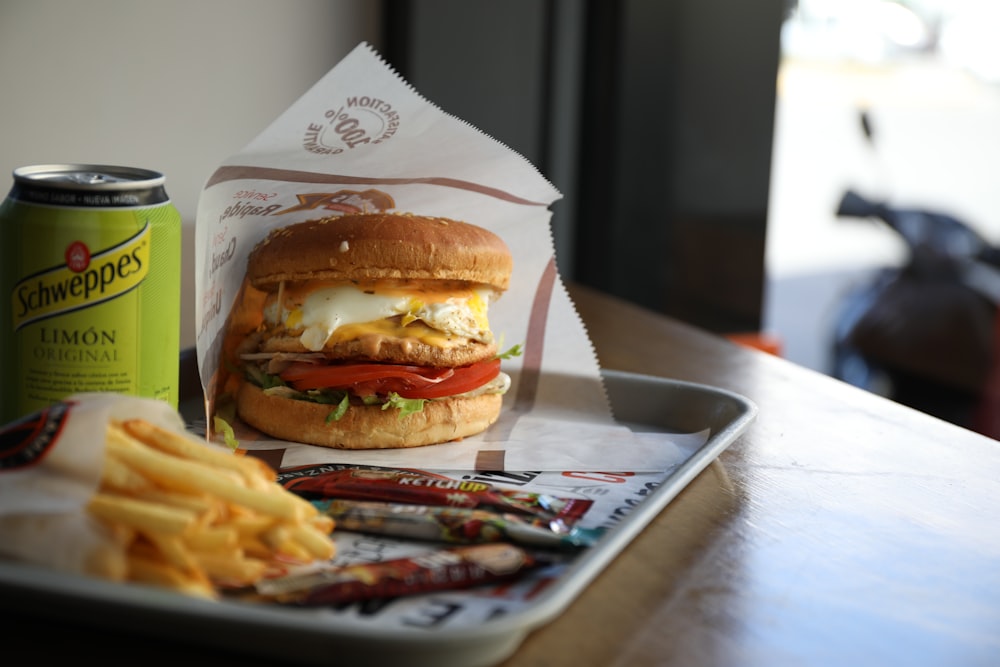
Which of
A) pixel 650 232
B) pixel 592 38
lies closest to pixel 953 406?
pixel 650 232

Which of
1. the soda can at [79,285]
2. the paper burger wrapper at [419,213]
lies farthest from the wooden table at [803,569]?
the soda can at [79,285]

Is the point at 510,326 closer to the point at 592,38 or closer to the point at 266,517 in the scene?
the point at 266,517

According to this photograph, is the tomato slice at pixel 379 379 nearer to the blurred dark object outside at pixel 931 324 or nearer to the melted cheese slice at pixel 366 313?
the melted cheese slice at pixel 366 313

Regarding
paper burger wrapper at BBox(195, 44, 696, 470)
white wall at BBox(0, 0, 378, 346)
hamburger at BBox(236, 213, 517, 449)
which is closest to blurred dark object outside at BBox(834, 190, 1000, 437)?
paper burger wrapper at BBox(195, 44, 696, 470)

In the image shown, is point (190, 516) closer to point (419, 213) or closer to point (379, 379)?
point (379, 379)

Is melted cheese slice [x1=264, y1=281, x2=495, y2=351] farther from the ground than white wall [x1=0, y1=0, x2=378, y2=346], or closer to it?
closer to it

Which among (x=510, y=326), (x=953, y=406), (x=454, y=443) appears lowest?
(x=953, y=406)

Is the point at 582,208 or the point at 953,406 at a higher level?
the point at 582,208

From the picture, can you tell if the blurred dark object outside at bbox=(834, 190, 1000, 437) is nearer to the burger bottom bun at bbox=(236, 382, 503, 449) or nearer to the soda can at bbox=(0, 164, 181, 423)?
the burger bottom bun at bbox=(236, 382, 503, 449)

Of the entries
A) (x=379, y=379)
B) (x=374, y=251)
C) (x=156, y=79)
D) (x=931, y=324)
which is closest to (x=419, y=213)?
(x=374, y=251)
